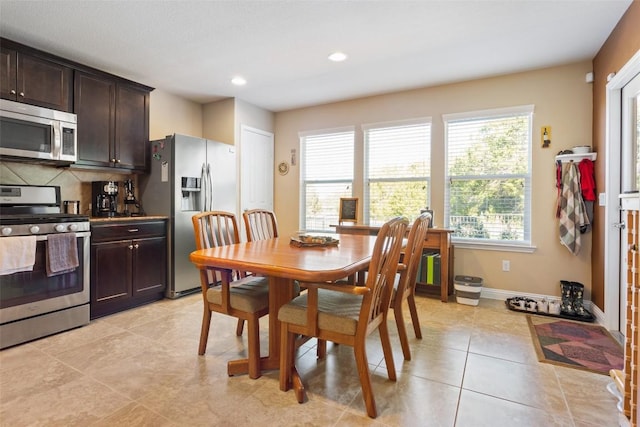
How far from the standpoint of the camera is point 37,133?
2797 mm

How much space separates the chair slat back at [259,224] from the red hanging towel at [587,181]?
3001mm

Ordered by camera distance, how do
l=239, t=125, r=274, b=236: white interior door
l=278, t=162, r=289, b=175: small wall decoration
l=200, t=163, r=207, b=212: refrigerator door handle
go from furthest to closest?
l=278, t=162, r=289, b=175: small wall decoration < l=239, t=125, r=274, b=236: white interior door < l=200, t=163, r=207, b=212: refrigerator door handle

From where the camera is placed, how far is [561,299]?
10.6 feet

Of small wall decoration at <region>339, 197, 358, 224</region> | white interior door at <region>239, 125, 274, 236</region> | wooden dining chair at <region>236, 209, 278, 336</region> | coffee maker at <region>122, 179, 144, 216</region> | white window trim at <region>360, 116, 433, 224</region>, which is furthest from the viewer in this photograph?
white interior door at <region>239, 125, 274, 236</region>

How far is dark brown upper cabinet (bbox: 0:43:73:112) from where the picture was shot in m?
2.64

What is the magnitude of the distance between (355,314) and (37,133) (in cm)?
311

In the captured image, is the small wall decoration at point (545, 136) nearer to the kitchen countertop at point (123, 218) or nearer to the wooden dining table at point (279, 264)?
the wooden dining table at point (279, 264)

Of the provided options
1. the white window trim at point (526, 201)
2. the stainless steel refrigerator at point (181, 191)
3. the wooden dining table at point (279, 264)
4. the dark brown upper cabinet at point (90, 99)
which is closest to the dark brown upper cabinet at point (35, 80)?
the dark brown upper cabinet at point (90, 99)

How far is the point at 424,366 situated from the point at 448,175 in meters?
2.48

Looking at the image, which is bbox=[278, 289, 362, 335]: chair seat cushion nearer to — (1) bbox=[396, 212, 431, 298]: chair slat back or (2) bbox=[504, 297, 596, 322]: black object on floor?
(1) bbox=[396, 212, 431, 298]: chair slat back

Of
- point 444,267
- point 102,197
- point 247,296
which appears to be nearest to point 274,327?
point 247,296

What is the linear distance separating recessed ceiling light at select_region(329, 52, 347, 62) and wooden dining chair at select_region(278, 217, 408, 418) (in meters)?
2.08

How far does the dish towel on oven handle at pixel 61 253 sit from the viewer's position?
2546mm

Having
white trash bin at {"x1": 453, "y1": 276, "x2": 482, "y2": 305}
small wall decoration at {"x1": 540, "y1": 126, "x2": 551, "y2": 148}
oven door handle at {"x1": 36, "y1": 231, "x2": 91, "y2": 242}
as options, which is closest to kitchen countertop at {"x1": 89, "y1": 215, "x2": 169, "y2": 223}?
oven door handle at {"x1": 36, "y1": 231, "x2": 91, "y2": 242}
